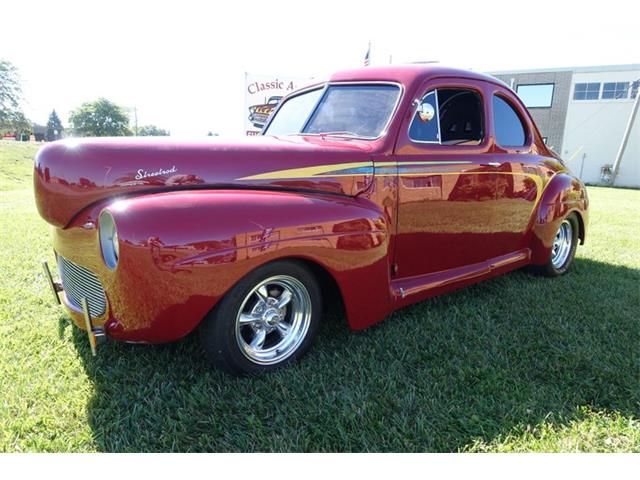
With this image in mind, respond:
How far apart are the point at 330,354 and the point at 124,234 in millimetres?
1387

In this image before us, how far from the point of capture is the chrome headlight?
7.14 ft

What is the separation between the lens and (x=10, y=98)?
38.6 meters

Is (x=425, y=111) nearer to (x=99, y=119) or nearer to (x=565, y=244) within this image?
(x=565, y=244)

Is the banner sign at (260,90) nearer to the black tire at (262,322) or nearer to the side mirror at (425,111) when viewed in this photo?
the side mirror at (425,111)

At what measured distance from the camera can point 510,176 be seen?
146 inches

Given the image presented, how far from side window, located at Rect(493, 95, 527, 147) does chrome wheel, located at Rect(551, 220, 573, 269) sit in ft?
4.03

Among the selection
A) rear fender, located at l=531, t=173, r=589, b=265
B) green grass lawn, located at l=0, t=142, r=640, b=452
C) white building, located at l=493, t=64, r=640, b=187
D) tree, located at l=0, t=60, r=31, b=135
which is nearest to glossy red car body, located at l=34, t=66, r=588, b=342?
green grass lawn, located at l=0, t=142, r=640, b=452

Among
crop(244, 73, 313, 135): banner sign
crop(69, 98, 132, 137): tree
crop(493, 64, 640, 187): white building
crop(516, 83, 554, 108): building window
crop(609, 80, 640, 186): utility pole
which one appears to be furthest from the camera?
crop(69, 98, 132, 137): tree

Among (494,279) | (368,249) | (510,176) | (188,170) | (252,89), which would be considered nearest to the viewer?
(188,170)

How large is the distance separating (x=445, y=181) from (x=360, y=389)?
1586 millimetres

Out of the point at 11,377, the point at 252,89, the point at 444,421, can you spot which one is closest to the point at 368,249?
the point at 444,421

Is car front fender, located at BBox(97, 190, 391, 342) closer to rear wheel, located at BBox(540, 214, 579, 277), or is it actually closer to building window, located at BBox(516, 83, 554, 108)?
rear wheel, located at BBox(540, 214, 579, 277)

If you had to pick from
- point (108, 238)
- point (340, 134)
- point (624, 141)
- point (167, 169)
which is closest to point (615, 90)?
point (624, 141)
